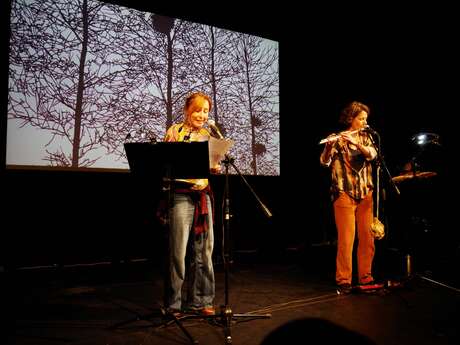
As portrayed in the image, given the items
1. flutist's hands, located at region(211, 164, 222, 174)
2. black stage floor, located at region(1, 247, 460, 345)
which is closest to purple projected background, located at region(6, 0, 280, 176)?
black stage floor, located at region(1, 247, 460, 345)

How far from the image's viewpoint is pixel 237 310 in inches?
123

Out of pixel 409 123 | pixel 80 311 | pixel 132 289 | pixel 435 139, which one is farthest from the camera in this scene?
pixel 409 123

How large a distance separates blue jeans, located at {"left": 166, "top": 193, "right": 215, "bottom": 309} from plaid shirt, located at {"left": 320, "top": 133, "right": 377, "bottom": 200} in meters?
1.42

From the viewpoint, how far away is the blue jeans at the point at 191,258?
107 inches

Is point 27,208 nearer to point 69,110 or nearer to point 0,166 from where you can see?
point 0,166

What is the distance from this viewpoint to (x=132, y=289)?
383 centimetres

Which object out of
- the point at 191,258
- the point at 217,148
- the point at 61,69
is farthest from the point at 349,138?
the point at 61,69

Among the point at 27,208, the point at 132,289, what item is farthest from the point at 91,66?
the point at 132,289

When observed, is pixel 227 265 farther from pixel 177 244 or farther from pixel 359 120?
pixel 359 120

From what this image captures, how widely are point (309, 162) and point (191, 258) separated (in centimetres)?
383

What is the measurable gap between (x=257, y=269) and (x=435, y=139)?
274cm

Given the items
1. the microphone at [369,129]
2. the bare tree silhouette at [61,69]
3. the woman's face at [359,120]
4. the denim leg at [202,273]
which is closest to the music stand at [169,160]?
the denim leg at [202,273]

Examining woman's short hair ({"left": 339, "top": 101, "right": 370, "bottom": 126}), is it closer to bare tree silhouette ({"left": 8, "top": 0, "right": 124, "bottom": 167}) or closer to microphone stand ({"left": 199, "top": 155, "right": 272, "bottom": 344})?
microphone stand ({"left": 199, "top": 155, "right": 272, "bottom": 344})

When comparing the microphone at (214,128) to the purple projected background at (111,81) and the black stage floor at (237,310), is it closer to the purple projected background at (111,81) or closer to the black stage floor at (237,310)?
the black stage floor at (237,310)
